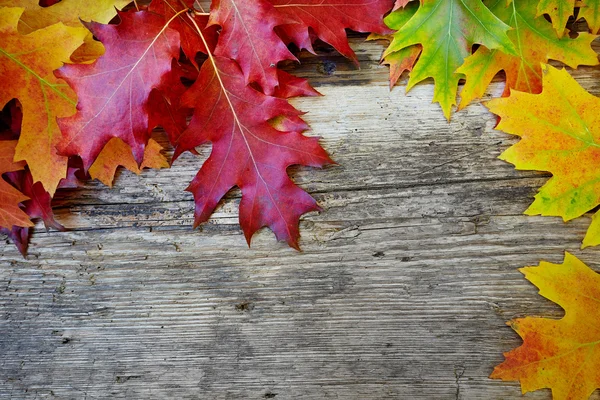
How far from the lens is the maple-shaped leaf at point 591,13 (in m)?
1.20

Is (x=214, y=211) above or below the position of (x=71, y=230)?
above

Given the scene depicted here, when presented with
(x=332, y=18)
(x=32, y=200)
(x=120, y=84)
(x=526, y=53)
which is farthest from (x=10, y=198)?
(x=526, y=53)

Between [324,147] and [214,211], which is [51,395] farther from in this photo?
[324,147]

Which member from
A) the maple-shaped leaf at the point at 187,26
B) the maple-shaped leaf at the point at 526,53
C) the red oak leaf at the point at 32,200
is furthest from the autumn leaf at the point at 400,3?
the red oak leaf at the point at 32,200

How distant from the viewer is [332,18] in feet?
4.09

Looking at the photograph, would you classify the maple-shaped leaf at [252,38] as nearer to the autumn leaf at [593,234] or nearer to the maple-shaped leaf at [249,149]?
the maple-shaped leaf at [249,149]

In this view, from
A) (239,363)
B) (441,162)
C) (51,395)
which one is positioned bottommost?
(51,395)

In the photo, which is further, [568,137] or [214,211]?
[214,211]

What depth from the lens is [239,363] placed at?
1232 millimetres

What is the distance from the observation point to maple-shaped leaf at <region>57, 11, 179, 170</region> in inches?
44.1

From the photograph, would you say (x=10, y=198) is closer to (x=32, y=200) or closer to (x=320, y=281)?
(x=32, y=200)

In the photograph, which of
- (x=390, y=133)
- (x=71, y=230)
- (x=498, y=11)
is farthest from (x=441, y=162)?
(x=71, y=230)

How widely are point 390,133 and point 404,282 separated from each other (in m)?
0.37

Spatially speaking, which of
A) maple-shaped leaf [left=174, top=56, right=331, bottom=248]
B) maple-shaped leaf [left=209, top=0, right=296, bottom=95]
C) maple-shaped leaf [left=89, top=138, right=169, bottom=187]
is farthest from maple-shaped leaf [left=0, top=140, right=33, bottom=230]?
maple-shaped leaf [left=209, top=0, right=296, bottom=95]
